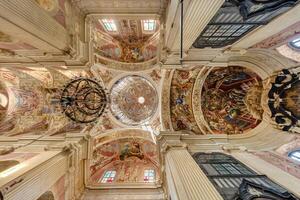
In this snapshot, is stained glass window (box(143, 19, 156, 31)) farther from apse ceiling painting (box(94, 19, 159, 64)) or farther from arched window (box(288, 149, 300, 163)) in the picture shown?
arched window (box(288, 149, 300, 163))

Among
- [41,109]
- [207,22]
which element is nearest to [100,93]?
[207,22]

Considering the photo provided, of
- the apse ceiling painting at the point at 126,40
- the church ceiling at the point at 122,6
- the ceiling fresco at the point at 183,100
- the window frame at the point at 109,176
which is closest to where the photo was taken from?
the church ceiling at the point at 122,6

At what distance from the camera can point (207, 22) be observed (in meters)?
6.22

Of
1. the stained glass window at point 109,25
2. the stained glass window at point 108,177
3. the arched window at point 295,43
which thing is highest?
the stained glass window at point 109,25

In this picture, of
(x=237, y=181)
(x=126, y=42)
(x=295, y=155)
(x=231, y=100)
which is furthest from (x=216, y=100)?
(x=126, y=42)

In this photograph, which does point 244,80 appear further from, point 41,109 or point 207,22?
point 41,109

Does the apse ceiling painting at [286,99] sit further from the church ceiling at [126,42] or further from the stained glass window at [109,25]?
the stained glass window at [109,25]

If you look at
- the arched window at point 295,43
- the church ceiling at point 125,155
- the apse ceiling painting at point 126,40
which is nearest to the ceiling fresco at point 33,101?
the apse ceiling painting at point 126,40

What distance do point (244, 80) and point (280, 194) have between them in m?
6.46

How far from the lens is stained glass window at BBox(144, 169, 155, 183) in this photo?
1315 centimetres

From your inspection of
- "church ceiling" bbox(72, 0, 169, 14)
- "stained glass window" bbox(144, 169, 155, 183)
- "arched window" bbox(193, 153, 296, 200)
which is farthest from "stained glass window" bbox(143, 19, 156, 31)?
"stained glass window" bbox(144, 169, 155, 183)

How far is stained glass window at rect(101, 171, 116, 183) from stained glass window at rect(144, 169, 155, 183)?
219 centimetres

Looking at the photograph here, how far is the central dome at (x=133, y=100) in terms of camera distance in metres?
15.1

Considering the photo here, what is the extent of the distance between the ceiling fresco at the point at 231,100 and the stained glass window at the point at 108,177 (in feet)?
24.0
